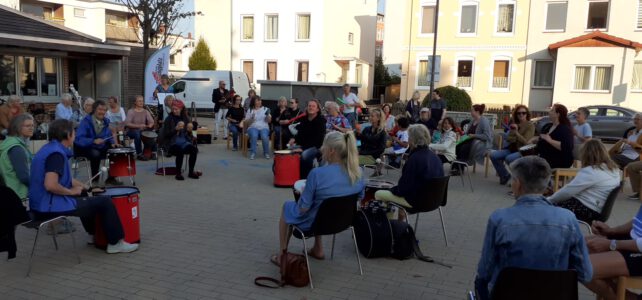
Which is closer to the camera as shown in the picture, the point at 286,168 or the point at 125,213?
the point at 125,213

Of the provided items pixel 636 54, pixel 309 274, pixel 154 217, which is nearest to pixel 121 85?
pixel 154 217

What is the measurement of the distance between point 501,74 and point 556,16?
3811 millimetres

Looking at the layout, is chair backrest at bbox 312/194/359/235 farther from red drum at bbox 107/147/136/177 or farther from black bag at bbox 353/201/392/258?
red drum at bbox 107/147/136/177

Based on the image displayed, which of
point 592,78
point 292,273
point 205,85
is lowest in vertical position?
point 292,273

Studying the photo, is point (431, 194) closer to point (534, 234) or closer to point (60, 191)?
point (534, 234)

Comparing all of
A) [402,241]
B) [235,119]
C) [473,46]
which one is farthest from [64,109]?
[473,46]

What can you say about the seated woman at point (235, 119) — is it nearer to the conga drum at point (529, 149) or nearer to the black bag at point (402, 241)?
the conga drum at point (529, 149)

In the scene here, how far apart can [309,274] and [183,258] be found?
145cm

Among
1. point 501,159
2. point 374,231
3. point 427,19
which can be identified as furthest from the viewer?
point 427,19

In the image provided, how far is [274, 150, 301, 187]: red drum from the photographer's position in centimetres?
845

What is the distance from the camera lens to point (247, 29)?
31.5 meters

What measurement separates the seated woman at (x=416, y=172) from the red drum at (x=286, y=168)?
11.1 feet

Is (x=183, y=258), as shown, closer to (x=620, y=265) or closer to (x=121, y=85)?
(x=620, y=265)

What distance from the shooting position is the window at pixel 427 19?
2791 centimetres
